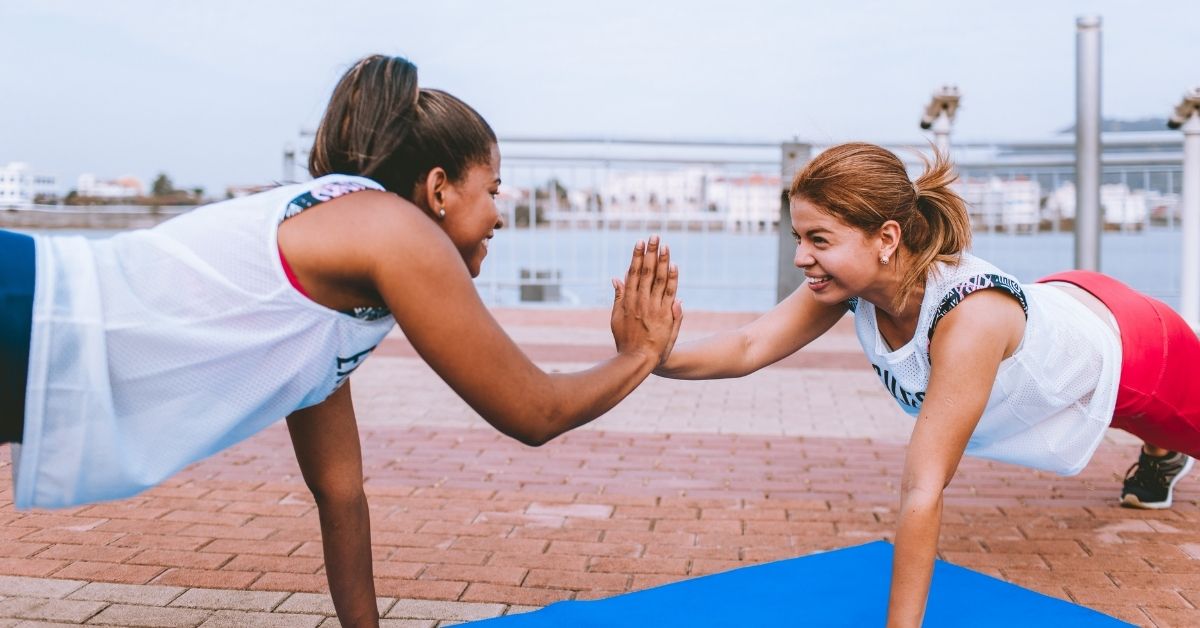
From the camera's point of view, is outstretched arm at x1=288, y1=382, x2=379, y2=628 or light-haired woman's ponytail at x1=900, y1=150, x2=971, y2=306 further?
light-haired woman's ponytail at x1=900, y1=150, x2=971, y2=306

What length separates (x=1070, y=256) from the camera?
31.2ft

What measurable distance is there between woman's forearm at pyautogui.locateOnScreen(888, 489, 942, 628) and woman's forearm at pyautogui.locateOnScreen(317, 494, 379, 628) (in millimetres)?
1284

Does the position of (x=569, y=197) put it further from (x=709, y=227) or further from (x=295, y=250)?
(x=295, y=250)

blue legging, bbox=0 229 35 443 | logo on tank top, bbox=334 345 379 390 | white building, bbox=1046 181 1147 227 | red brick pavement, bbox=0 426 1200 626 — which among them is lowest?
red brick pavement, bbox=0 426 1200 626

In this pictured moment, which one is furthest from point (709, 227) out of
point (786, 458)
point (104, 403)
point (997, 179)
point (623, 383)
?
point (104, 403)

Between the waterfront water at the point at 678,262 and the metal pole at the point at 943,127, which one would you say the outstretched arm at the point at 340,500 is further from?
the waterfront water at the point at 678,262

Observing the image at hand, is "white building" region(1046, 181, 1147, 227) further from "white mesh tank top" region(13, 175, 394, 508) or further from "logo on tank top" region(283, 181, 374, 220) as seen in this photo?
"white mesh tank top" region(13, 175, 394, 508)

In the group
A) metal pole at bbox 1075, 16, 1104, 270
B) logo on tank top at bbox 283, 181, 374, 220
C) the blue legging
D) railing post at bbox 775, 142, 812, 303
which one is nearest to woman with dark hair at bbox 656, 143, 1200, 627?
logo on tank top at bbox 283, 181, 374, 220

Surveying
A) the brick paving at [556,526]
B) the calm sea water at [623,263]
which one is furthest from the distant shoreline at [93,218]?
the brick paving at [556,526]

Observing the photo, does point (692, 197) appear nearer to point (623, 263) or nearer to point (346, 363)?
point (623, 263)

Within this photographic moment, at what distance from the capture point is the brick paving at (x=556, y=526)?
3119 millimetres

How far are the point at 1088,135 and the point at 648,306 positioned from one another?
5586mm

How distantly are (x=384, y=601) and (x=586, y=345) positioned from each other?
5722 mm

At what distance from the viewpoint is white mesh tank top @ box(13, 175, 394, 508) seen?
1869 mm
